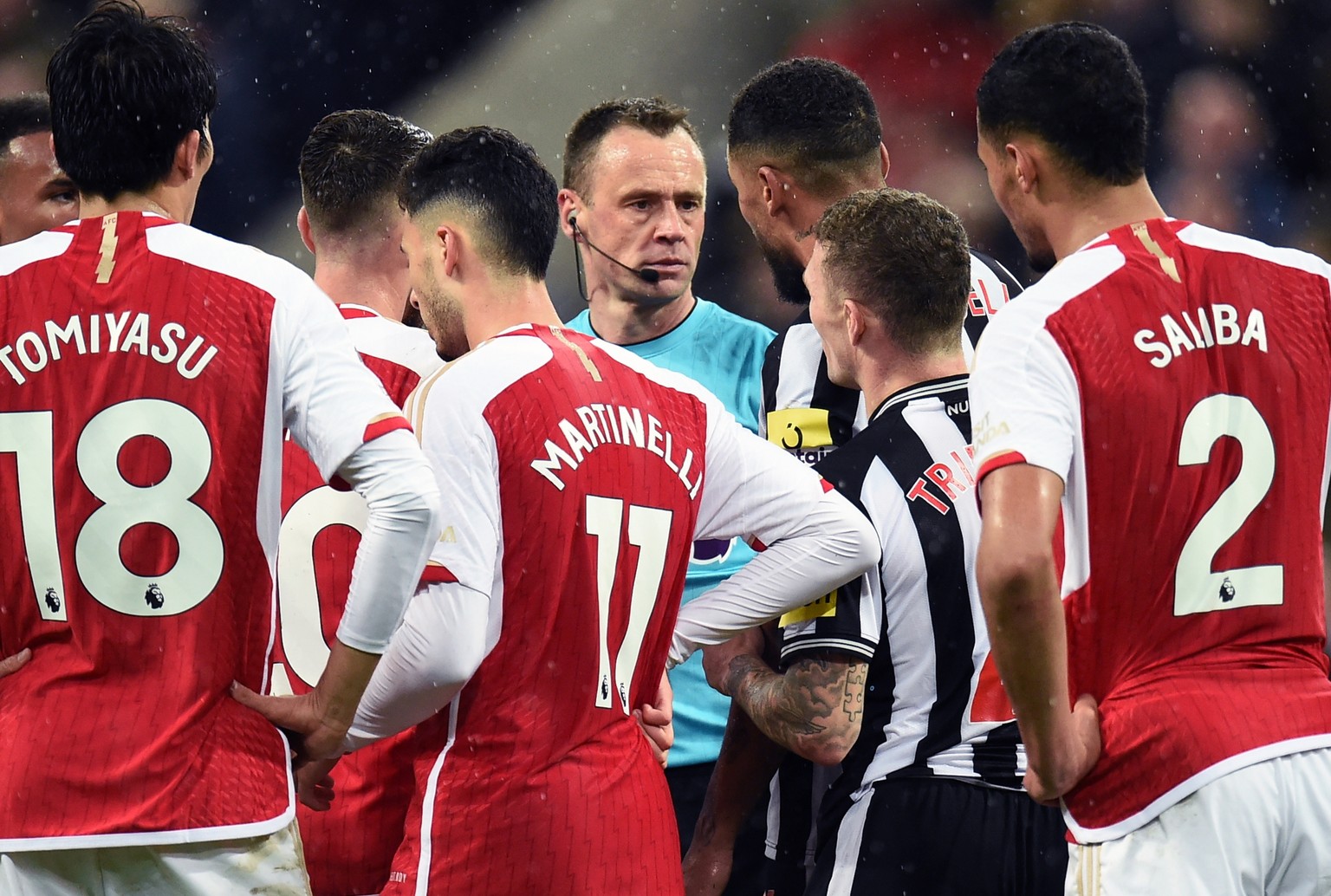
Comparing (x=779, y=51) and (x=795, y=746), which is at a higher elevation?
(x=779, y=51)

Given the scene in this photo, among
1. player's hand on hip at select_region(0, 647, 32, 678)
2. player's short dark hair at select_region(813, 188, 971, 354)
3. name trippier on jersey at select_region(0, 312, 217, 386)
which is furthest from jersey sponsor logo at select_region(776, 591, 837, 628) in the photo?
player's hand on hip at select_region(0, 647, 32, 678)

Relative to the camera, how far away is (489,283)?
2861 mm

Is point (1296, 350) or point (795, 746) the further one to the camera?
point (795, 746)

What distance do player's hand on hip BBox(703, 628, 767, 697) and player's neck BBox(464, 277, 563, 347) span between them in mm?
866

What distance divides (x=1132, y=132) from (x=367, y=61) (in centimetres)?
580

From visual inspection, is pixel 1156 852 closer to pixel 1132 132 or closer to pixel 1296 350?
pixel 1296 350

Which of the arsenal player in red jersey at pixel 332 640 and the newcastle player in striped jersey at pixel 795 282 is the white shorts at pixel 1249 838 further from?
the arsenal player in red jersey at pixel 332 640

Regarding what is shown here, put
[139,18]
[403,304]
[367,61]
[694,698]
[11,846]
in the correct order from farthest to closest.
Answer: [367,61] < [694,698] < [403,304] < [139,18] < [11,846]

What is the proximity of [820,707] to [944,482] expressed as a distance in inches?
19.6

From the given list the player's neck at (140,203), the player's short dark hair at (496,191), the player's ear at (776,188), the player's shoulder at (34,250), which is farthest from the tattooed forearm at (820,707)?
the player's ear at (776,188)

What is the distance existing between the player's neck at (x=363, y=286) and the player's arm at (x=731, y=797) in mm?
1202

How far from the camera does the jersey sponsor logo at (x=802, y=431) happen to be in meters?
3.66

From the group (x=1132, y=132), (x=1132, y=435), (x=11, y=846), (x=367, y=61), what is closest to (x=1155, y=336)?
(x=1132, y=435)

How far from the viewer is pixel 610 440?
260 cm
